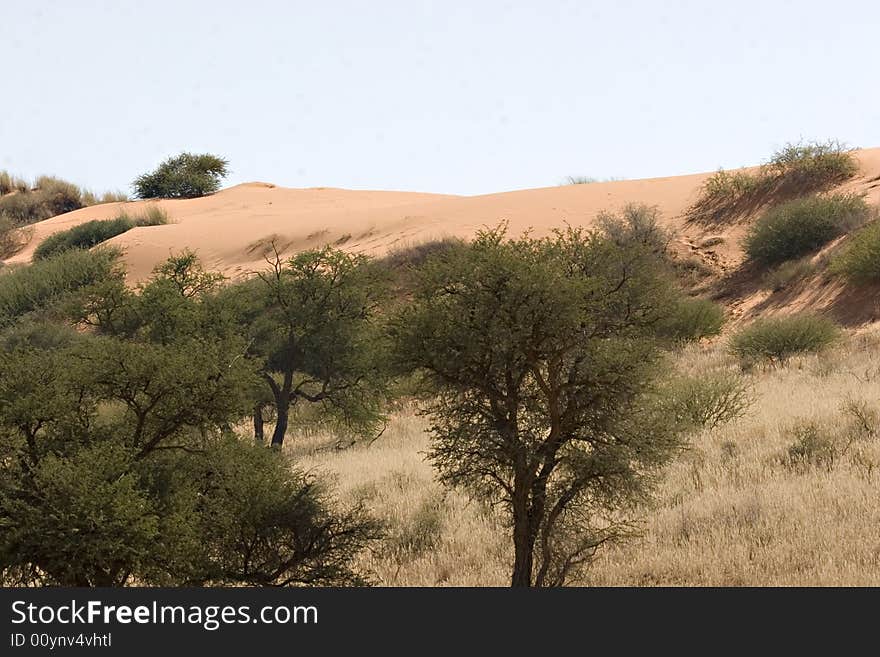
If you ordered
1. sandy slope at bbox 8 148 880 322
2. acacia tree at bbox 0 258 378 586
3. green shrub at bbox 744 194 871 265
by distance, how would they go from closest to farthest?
1. acacia tree at bbox 0 258 378 586
2. green shrub at bbox 744 194 871 265
3. sandy slope at bbox 8 148 880 322

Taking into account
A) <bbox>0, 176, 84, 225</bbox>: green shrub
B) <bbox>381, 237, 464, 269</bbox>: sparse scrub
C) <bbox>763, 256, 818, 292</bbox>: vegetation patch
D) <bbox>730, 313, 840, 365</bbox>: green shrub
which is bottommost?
<bbox>730, 313, 840, 365</bbox>: green shrub

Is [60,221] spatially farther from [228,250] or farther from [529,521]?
[529,521]

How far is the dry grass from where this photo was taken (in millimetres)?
11367

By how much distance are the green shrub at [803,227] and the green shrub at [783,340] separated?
275 inches

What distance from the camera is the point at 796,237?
32312 mm

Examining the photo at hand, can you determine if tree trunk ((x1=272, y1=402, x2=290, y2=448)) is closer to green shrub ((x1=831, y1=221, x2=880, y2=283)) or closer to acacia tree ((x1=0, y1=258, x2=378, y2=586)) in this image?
acacia tree ((x1=0, y1=258, x2=378, y2=586))

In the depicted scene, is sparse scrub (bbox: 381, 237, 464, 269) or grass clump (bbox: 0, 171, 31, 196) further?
grass clump (bbox: 0, 171, 31, 196)

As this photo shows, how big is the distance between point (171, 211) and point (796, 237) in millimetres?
42719

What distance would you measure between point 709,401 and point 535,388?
25.0 ft

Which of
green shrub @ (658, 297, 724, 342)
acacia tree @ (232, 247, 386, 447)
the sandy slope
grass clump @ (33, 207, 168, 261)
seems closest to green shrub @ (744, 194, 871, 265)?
the sandy slope

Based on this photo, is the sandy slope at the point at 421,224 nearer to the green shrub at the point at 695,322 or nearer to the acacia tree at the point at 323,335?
the green shrub at the point at 695,322

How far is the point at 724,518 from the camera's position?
12734 millimetres

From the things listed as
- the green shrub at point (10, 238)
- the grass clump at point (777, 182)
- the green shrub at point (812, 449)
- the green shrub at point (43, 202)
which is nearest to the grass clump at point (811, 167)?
the grass clump at point (777, 182)

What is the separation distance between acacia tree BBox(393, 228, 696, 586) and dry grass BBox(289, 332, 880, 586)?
985mm
